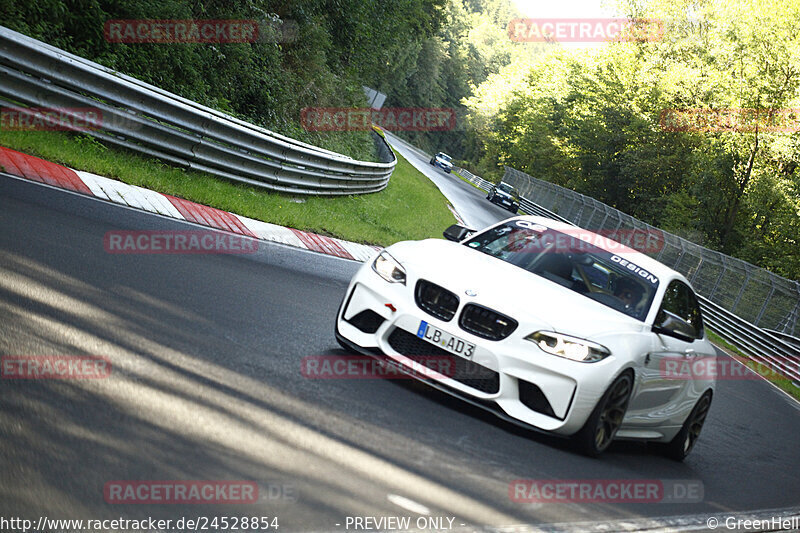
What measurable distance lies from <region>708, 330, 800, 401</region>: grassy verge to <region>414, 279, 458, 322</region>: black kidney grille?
1532 cm

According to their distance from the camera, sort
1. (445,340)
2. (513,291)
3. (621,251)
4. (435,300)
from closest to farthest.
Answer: (445,340), (435,300), (513,291), (621,251)

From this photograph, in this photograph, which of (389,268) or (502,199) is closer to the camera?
(389,268)

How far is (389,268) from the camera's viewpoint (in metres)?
6.92

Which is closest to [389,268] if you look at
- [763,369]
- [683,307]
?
[683,307]

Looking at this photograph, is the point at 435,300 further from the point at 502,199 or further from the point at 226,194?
the point at 502,199

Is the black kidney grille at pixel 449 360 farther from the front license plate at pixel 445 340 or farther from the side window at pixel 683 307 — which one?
the side window at pixel 683 307

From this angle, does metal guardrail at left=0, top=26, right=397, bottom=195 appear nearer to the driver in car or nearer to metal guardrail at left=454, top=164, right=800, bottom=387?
the driver in car

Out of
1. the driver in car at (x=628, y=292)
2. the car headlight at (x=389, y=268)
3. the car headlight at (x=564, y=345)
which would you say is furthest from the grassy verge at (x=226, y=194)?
the car headlight at (x=564, y=345)

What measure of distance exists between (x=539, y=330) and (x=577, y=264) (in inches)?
64.3

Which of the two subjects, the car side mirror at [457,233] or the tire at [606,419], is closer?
the tire at [606,419]

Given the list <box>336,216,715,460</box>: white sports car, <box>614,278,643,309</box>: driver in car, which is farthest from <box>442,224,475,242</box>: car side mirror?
<box>614,278,643,309</box>: driver in car

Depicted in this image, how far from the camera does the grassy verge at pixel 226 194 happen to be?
1096 cm

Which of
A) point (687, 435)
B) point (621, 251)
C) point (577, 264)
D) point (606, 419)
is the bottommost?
point (687, 435)

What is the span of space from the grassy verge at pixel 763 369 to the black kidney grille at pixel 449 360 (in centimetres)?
1528
